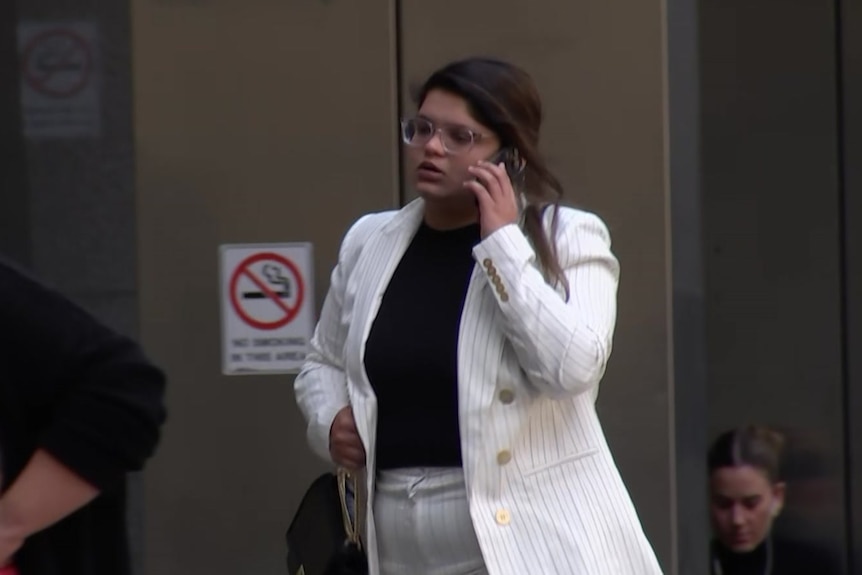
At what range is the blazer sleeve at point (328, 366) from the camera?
3.79m

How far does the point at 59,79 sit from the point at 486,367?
2580mm

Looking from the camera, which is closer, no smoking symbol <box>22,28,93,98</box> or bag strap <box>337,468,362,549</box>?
bag strap <box>337,468,362,549</box>

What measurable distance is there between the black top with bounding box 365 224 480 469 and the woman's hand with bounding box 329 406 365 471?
77 mm

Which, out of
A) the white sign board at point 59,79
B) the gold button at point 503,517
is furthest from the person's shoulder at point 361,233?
the white sign board at point 59,79

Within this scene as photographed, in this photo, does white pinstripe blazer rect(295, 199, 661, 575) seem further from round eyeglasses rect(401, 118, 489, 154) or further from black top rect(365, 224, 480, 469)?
round eyeglasses rect(401, 118, 489, 154)

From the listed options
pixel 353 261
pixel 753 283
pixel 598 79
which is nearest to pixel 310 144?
pixel 598 79

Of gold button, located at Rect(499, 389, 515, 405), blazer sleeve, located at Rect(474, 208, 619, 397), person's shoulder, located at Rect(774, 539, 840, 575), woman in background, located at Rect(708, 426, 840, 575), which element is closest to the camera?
blazer sleeve, located at Rect(474, 208, 619, 397)

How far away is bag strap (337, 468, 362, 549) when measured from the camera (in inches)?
146

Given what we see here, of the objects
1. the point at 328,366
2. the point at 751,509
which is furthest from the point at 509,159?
the point at 751,509

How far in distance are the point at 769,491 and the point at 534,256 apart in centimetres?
267

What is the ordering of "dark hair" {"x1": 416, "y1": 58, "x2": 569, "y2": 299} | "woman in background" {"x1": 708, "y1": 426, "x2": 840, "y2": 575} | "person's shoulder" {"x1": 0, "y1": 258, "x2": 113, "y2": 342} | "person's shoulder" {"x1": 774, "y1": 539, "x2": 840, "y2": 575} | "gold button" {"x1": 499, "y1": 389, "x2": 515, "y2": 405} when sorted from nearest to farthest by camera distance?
"person's shoulder" {"x1": 0, "y1": 258, "x2": 113, "y2": 342} → "gold button" {"x1": 499, "y1": 389, "x2": 515, "y2": 405} → "dark hair" {"x1": 416, "y1": 58, "x2": 569, "y2": 299} → "woman in background" {"x1": 708, "y1": 426, "x2": 840, "y2": 575} → "person's shoulder" {"x1": 774, "y1": 539, "x2": 840, "y2": 575}

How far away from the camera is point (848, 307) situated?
6.12 metres

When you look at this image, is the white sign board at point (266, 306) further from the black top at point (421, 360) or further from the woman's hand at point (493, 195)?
the woman's hand at point (493, 195)

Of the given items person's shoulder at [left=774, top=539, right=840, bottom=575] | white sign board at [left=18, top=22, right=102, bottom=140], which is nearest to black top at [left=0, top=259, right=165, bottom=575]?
white sign board at [left=18, top=22, right=102, bottom=140]
